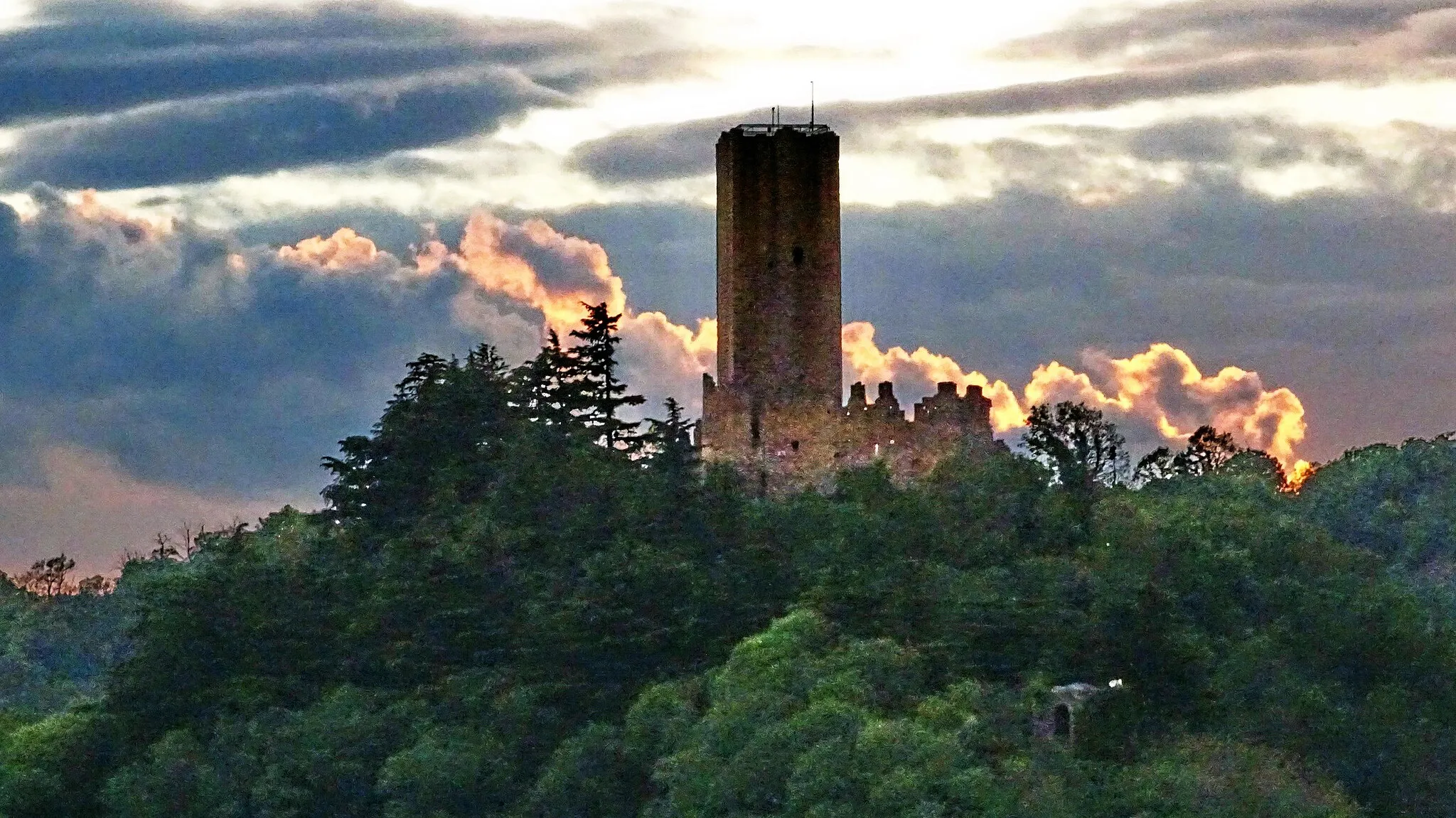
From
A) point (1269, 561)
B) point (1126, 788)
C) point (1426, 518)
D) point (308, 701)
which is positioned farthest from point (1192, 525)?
point (1426, 518)

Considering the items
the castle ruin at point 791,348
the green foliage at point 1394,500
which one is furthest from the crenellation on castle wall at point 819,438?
the green foliage at point 1394,500

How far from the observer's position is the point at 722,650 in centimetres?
7456

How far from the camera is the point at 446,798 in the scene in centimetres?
7194

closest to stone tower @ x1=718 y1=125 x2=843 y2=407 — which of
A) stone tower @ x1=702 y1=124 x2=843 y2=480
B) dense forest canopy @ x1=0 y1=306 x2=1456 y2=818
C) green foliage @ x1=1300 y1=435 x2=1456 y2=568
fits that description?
stone tower @ x1=702 y1=124 x2=843 y2=480

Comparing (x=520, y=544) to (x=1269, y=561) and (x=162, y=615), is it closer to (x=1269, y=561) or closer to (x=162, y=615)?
(x=162, y=615)

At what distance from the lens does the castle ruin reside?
84.1 m

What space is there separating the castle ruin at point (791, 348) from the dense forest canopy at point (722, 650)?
4.47 ft

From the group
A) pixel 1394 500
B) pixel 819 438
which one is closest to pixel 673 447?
pixel 819 438

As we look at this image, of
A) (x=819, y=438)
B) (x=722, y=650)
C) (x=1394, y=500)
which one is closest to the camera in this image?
(x=722, y=650)

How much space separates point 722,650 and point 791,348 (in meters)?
12.1

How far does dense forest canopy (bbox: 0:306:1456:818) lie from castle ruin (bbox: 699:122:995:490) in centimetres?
136

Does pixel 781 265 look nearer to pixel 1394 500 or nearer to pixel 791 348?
pixel 791 348

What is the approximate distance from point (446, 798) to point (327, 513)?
16.5 m

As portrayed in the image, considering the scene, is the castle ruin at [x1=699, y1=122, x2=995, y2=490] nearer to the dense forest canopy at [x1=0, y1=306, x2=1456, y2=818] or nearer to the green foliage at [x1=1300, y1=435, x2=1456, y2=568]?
the dense forest canopy at [x1=0, y1=306, x2=1456, y2=818]
